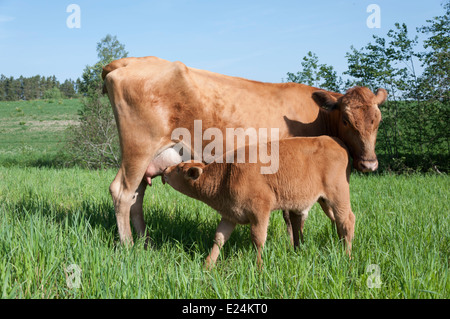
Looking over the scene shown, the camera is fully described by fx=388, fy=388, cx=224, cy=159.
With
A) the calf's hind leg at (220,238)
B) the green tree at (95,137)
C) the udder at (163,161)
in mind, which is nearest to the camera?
the calf's hind leg at (220,238)

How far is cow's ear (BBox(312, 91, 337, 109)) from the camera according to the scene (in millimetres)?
4520

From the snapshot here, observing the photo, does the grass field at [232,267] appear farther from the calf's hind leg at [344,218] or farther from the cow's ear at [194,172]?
the cow's ear at [194,172]

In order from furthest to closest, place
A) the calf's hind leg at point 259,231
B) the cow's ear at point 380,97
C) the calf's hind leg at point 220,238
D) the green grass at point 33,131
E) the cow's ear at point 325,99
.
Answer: the green grass at point 33,131, the cow's ear at point 325,99, the cow's ear at point 380,97, the calf's hind leg at point 220,238, the calf's hind leg at point 259,231

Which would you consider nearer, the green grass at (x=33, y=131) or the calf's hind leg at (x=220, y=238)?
the calf's hind leg at (x=220, y=238)

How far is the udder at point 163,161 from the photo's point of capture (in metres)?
4.95

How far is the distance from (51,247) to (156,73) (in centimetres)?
238

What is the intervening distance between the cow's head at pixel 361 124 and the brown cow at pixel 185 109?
0.56 ft

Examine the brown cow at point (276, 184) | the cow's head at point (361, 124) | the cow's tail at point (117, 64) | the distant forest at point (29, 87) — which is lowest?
the brown cow at point (276, 184)

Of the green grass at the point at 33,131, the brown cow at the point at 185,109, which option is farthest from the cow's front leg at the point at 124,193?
the green grass at the point at 33,131

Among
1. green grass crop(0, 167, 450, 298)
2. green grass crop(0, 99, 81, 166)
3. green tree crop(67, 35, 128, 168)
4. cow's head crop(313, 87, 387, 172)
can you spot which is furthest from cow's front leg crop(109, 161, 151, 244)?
green grass crop(0, 99, 81, 166)

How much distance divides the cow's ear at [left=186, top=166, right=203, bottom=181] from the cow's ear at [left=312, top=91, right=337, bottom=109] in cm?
171

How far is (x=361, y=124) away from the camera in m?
4.19
